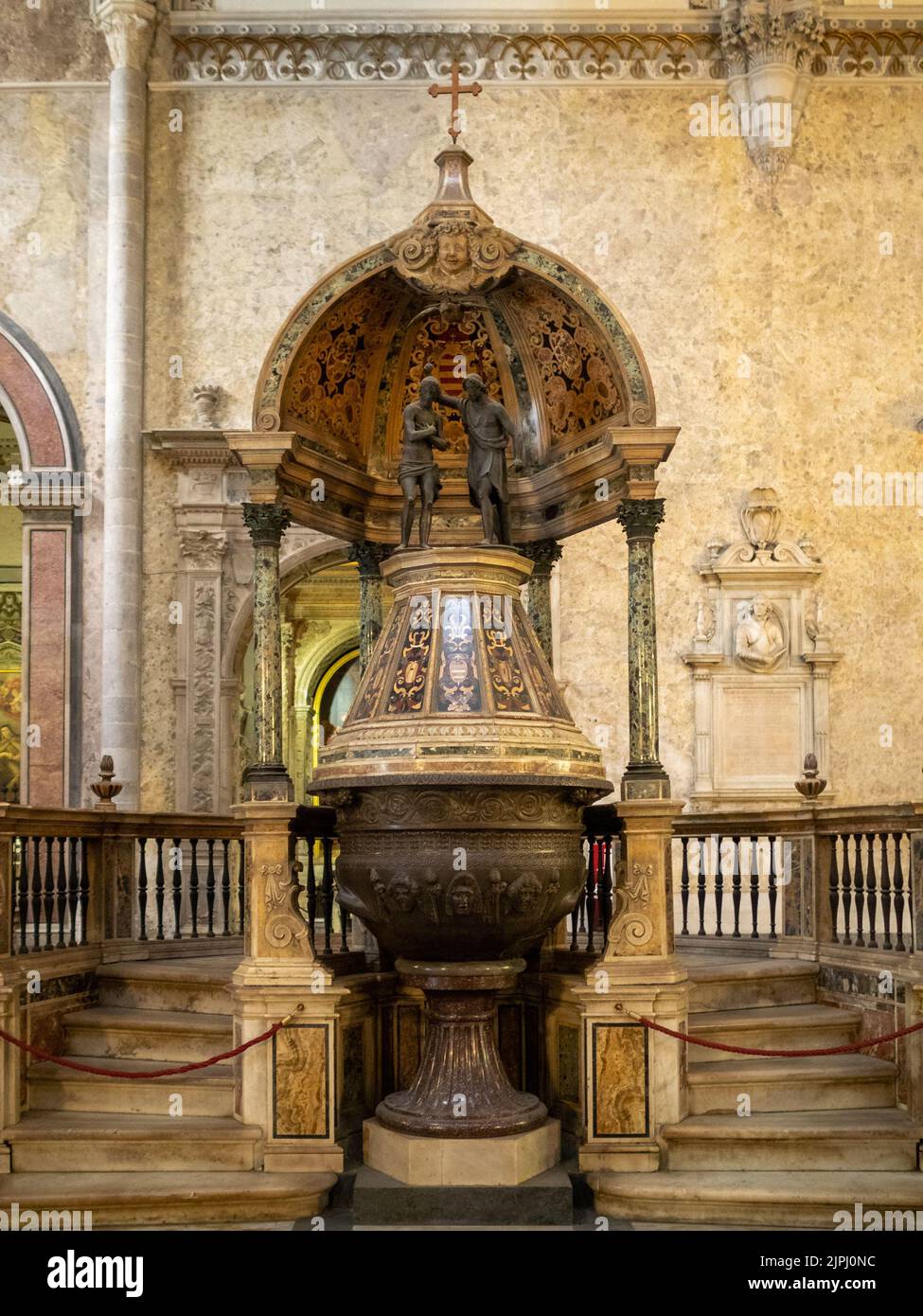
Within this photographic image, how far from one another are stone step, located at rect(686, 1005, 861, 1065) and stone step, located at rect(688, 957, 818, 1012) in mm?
83

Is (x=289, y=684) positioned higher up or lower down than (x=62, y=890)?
higher up

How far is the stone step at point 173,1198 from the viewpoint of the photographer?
540 centimetres

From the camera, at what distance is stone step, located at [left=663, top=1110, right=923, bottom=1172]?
5777mm

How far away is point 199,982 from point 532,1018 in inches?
65.7

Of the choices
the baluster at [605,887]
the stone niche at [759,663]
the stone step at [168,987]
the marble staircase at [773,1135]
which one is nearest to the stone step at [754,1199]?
the marble staircase at [773,1135]

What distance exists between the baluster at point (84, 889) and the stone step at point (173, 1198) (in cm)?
165

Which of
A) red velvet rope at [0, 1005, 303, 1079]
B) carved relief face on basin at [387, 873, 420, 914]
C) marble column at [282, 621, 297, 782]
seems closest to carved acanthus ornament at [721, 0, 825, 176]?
marble column at [282, 621, 297, 782]

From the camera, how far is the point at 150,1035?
6.57 m

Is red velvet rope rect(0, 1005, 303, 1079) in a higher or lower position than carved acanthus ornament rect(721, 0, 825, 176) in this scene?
lower

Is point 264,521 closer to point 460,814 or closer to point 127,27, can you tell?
point 460,814

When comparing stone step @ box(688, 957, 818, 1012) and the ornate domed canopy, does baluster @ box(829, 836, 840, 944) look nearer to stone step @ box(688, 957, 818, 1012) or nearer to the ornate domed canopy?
stone step @ box(688, 957, 818, 1012)

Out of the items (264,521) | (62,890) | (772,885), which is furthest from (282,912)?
(772,885)

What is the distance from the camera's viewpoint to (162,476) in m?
10.9

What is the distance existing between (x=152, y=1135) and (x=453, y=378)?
13.7ft
